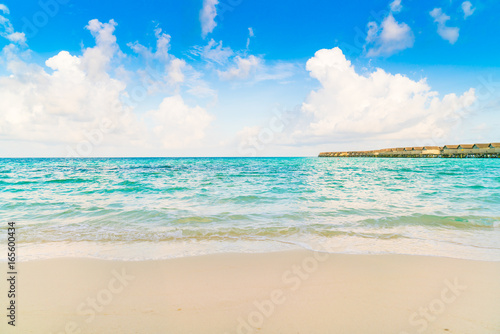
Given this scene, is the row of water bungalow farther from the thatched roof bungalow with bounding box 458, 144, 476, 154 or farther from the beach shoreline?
the beach shoreline

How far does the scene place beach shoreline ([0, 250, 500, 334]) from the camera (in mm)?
3014

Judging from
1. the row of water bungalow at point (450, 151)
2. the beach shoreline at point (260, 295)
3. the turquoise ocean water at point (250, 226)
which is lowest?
the turquoise ocean water at point (250, 226)

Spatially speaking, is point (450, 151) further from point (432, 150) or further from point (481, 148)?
point (481, 148)

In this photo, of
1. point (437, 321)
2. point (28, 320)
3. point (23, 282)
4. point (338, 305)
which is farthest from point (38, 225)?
point (437, 321)

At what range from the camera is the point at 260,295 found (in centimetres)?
364

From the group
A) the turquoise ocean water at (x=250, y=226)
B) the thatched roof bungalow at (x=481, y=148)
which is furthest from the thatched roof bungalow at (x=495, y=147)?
the turquoise ocean water at (x=250, y=226)

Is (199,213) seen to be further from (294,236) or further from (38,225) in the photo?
(38,225)

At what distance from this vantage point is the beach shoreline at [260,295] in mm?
3014

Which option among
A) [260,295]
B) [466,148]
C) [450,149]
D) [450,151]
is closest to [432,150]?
[450,149]

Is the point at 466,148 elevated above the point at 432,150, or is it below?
above

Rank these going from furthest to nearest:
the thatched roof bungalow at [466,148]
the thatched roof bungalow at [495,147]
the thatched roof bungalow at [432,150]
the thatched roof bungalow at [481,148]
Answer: the thatched roof bungalow at [432,150], the thatched roof bungalow at [466,148], the thatched roof bungalow at [481,148], the thatched roof bungalow at [495,147]

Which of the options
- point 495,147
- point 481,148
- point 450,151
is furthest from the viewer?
point 450,151

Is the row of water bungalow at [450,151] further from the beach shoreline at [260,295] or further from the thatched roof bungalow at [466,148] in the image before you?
the beach shoreline at [260,295]

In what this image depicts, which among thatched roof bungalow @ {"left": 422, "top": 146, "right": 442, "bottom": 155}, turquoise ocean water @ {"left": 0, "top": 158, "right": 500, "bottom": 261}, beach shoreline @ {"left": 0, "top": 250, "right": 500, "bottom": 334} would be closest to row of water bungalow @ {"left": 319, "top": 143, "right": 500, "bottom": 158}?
thatched roof bungalow @ {"left": 422, "top": 146, "right": 442, "bottom": 155}
